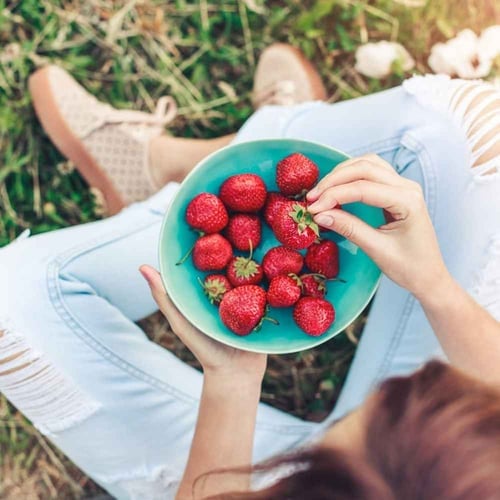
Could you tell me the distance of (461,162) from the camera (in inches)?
35.0

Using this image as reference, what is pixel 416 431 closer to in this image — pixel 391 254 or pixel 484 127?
pixel 391 254

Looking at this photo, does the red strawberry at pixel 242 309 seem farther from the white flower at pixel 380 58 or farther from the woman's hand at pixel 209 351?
the white flower at pixel 380 58

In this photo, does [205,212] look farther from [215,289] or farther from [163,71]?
[163,71]

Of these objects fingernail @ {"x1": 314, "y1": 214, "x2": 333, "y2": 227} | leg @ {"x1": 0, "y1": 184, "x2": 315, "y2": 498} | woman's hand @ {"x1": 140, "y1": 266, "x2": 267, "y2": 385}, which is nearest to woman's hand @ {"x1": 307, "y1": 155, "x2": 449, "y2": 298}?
fingernail @ {"x1": 314, "y1": 214, "x2": 333, "y2": 227}

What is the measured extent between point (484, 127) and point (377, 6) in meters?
0.70

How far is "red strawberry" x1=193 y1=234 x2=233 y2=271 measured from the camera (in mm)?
831

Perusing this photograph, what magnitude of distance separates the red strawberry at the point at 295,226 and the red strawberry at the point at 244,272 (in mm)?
55

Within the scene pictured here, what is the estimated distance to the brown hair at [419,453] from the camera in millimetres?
530

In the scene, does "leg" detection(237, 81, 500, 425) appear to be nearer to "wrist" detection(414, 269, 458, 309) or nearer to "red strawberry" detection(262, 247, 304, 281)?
"wrist" detection(414, 269, 458, 309)

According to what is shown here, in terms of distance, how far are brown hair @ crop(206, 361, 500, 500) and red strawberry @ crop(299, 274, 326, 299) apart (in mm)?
246

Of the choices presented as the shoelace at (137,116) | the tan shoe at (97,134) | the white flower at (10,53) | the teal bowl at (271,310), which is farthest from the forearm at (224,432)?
the white flower at (10,53)

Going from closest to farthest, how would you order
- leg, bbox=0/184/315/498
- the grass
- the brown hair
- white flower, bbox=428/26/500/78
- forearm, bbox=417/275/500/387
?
the brown hair, forearm, bbox=417/275/500/387, leg, bbox=0/184/315/498, white flower, bbox=428/26/500/78, the grass

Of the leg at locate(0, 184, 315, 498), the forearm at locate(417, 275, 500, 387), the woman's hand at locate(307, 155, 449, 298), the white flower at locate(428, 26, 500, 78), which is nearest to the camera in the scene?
the woman's hand at locate(307, 155, 449, 298)

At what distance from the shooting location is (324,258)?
831 millimetres
